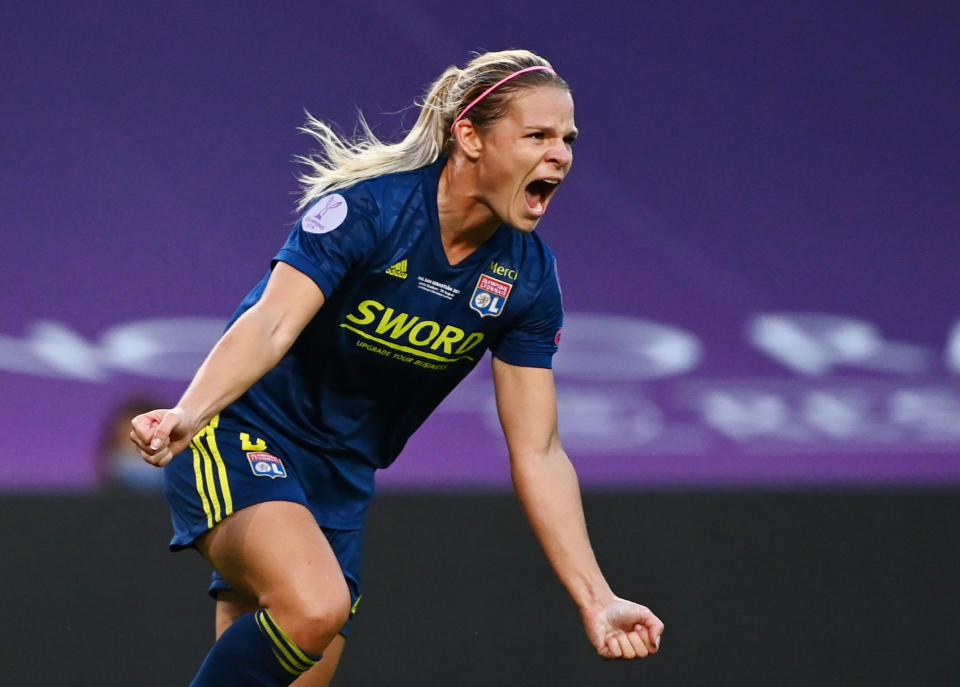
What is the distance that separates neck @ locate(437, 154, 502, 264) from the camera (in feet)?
9.87

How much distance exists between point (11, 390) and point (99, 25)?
134cm

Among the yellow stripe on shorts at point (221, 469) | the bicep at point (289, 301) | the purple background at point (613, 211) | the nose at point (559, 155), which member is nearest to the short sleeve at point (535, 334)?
the nose at point (559, 155)

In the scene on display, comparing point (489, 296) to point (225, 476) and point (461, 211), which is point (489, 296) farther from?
point (225, 476)

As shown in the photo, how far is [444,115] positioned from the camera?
308 centimetres

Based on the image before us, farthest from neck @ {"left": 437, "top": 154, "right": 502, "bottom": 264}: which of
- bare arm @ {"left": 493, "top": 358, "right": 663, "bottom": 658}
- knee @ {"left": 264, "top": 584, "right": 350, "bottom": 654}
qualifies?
knee @ {"left": 264, "top": 584, "right": 350, "bottom": 654}

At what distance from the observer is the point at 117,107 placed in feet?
16.4

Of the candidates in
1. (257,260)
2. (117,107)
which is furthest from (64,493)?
(117,107)

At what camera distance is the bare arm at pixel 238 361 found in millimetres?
2363

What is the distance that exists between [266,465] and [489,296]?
604mm

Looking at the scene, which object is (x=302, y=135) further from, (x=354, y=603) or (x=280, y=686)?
(x=280, y=686)

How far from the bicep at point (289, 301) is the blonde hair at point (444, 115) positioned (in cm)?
30

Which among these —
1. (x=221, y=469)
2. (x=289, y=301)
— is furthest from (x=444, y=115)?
(x=221, y=469)

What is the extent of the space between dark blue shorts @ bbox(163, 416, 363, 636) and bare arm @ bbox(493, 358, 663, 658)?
18.9 inches

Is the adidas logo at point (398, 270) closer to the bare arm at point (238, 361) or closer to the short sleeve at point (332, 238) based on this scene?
the short sleeve at point (332, 238)
